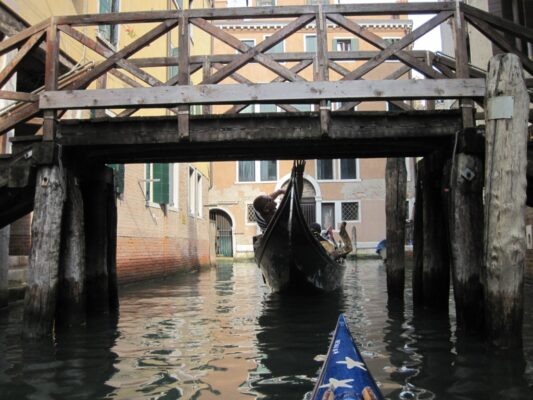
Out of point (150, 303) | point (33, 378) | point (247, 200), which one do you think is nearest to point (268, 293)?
point (150, 303)

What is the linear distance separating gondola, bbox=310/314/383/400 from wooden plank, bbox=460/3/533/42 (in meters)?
3.44

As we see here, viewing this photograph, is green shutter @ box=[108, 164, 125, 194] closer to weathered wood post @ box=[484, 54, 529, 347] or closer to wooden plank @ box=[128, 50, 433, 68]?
wooden plank @ box=[128, 50, 433, 68]

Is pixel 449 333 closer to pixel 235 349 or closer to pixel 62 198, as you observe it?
pixel 235 349

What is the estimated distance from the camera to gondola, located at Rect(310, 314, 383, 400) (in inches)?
83.2

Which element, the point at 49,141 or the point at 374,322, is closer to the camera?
the point at 49,141

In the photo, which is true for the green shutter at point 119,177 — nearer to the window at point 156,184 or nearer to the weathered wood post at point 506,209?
the window at point 156,184

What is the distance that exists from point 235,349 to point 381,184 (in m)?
19.5

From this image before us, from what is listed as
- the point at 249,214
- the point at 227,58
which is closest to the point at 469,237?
the point at 227,58

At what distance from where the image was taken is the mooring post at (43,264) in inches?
177

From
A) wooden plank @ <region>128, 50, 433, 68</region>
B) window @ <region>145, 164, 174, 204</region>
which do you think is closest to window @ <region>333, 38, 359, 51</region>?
window @ <region>145, 164, 174, 204</region>

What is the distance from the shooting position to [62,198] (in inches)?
185

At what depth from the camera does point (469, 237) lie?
4484 mm

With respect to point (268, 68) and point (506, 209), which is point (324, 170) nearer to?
point (268, 68)

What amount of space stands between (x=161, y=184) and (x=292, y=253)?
4739 millimetres
